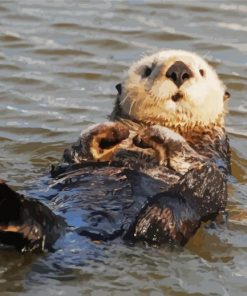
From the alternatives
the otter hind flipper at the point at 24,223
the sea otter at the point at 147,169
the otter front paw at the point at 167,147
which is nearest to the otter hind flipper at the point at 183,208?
the sea otter at the point at 147,169

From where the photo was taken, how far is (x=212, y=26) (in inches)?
392

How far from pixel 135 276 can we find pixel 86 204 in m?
0.60

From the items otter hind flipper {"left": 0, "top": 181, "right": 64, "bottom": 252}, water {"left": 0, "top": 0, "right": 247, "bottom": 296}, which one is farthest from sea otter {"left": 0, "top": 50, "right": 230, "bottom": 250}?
water {"left": 0, "top": 0, "right": 247, "bottom": 296}

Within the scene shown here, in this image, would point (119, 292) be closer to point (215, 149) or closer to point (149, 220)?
point (149, 220)

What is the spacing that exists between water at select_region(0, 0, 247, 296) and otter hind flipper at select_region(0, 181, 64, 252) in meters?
0.10

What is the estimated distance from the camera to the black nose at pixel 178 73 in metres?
5.51

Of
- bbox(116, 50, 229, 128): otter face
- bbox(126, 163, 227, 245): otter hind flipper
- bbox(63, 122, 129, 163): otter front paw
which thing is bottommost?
bbox(126, 163, 227, 245): otter hind flipper

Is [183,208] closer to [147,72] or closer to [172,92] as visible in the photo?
[172,92]

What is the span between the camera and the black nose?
5.51m

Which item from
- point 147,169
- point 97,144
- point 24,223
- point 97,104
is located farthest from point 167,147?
point 97,104

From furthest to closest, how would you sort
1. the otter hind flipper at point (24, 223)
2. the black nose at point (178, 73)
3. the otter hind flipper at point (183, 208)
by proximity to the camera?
the black nose at point (178, 73) → the otter hind flipper at point (183, 208) → the otter hind flipper at point (24, 223)

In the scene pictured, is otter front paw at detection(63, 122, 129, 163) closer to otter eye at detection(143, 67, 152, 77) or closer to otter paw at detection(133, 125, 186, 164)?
otter paw at detection(133, 125, 186, 164)

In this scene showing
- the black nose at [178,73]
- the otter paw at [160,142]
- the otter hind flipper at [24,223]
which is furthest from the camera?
the black nose at [178,73]

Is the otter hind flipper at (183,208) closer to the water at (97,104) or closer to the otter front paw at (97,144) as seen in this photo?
the water at (97,104)
